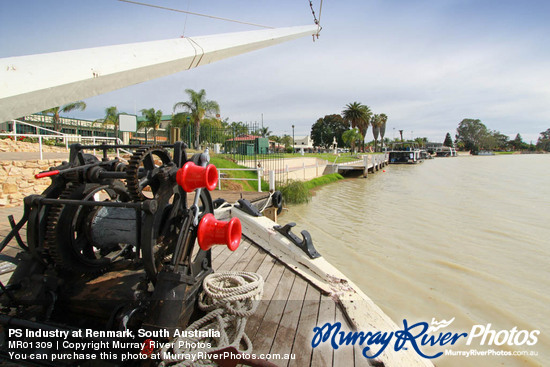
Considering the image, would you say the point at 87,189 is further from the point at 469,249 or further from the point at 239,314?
the point at 469,249

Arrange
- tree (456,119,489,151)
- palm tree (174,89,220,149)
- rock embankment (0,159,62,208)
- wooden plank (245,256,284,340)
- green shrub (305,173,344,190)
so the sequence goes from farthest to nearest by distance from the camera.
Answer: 1. tree (456,119,489,151)
2. palm tree (174,89,220,149)
3. green shrub (305,173,344,190)
4. rock embankment (0,159,62,208)
5. wooden plank (245,256,284,340)

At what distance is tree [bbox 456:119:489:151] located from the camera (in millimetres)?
136750

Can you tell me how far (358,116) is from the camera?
73188 millimetres

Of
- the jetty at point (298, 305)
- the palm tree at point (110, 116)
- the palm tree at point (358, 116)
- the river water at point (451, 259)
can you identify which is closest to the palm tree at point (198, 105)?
the palm tree at point (110, 116)

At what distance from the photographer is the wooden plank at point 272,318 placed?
2.16 m

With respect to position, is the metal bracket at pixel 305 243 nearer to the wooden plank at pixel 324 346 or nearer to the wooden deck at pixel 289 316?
the wooden deck at pixel 289 316

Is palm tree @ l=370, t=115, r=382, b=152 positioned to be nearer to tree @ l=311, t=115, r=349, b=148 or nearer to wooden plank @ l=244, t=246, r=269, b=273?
tree @ l=311, t=115, r=349, b=148

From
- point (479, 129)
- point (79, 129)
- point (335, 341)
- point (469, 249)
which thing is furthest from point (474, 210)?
point (479, 129)

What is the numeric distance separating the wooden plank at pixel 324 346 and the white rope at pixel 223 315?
450mm

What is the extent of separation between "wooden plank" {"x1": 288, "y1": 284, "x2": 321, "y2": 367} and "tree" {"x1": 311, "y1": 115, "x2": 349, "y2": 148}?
88562 millimetres

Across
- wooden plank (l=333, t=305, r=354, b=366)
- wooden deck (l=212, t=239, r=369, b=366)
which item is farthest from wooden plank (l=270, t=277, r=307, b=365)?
wooden plank (l=333, t=305, r=354, b=366)

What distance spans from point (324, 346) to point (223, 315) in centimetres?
74

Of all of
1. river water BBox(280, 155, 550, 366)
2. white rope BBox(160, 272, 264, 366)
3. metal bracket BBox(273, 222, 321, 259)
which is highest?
metal bracket BBox(273, 222, 321, 259)

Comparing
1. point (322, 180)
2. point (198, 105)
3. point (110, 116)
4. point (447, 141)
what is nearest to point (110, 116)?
point (110, 116)
